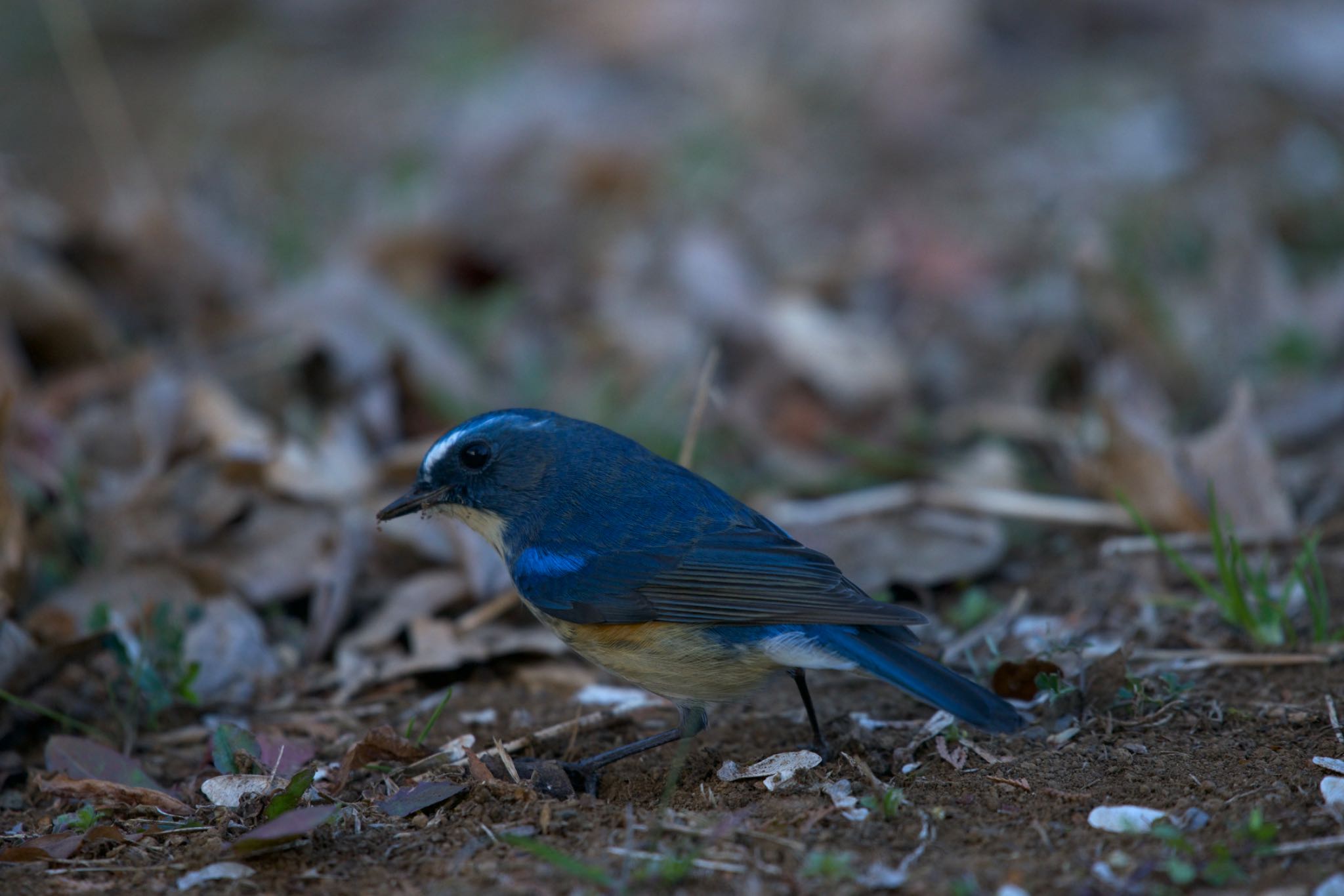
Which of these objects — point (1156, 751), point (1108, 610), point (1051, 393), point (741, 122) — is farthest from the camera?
point (741, 122)

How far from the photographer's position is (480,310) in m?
6.92

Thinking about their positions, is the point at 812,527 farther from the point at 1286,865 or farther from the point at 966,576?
the point at 1286,865

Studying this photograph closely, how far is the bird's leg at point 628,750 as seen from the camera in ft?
12.0

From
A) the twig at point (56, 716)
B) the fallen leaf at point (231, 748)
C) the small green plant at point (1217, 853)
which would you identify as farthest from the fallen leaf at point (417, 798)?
the small green plant at point (1217, 853)

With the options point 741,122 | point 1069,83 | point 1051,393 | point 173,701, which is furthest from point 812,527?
point 1069,83

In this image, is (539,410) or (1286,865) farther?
(539,410)

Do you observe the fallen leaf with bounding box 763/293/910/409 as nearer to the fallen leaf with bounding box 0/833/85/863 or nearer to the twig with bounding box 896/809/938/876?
the twig with bounding box 896/809/938/876

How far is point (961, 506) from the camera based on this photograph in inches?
205

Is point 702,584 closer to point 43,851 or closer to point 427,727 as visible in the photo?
point 427,727

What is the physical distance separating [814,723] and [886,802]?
0.59 m

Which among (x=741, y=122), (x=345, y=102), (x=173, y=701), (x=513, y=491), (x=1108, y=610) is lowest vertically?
(x=1108, y=610)

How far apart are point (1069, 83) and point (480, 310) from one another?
5.88 meters

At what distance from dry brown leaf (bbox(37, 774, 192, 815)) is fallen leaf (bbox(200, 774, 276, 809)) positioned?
0.07 meters

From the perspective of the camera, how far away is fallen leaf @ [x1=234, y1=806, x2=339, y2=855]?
2959 millimetres
